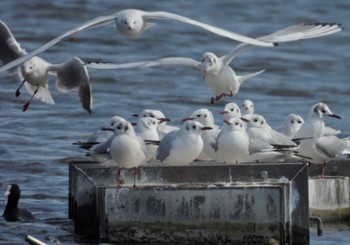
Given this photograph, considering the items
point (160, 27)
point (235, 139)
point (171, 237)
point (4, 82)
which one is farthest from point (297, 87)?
point (171, 237)

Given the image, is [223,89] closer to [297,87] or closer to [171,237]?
[171,237]

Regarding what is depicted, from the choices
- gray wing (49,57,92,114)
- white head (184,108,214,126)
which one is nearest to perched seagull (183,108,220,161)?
white head (184,108,214,126)

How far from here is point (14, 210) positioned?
11.4 meters

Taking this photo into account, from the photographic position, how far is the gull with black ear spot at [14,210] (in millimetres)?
11336

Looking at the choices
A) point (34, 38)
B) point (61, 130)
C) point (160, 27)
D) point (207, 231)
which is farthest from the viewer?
point (160, 27)

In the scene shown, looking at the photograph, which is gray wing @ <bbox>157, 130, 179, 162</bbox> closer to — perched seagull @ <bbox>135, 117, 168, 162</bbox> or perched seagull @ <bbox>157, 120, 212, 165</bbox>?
perched seagull @ <bbox>157, 120, 212, 165</bbox>

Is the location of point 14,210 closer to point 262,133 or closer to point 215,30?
point 262,133

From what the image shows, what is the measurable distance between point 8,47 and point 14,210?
7.03 ft

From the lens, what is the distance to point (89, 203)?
33.8 ft

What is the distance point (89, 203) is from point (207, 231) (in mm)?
1078

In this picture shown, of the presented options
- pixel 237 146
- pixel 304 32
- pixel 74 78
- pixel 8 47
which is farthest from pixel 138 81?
pixel 237 146

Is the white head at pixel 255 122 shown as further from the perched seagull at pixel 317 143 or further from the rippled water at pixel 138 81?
the rippled water at pixel 138 81

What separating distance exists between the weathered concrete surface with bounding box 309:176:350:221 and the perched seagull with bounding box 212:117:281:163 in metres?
0.47

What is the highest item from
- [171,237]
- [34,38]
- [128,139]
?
[34,38]
